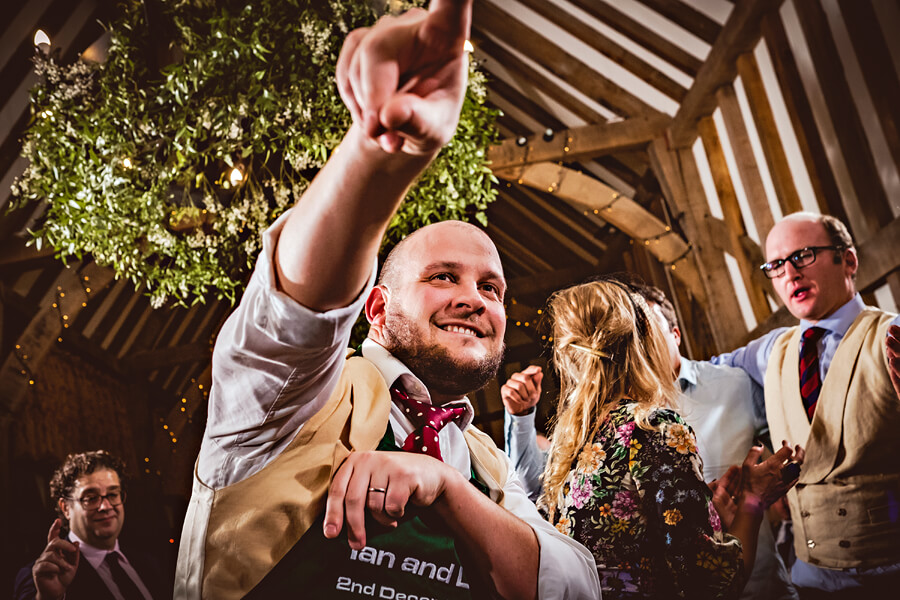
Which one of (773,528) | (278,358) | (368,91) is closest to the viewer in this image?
(368,91)

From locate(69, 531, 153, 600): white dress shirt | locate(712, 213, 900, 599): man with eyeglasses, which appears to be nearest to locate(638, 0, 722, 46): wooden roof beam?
locate(712, 213, 900, 599): man with eyeglasses

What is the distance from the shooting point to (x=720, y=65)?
7.86 ft

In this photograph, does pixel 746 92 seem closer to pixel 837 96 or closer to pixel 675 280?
pixel 837 96

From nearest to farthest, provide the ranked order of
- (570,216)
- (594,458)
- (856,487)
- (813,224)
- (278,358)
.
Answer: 1. (278,358)
2. (594,458)
3. (856,487)
4. (813,224)
5. (570,216)

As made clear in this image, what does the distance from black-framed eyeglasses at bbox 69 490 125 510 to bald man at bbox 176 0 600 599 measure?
1.29 metres

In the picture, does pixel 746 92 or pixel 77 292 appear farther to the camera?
pixel 746 92

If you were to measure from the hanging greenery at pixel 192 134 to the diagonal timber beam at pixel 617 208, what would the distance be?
132 cm

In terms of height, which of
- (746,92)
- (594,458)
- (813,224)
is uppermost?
(746,92)

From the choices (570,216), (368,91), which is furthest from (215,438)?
(570,216)

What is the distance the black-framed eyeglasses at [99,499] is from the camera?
1.74 metres

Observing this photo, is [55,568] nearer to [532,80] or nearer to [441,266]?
[441,266]

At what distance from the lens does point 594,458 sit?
110 centimetres

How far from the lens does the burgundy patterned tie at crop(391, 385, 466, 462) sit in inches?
32.7

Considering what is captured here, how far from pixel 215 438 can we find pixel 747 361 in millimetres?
1561
